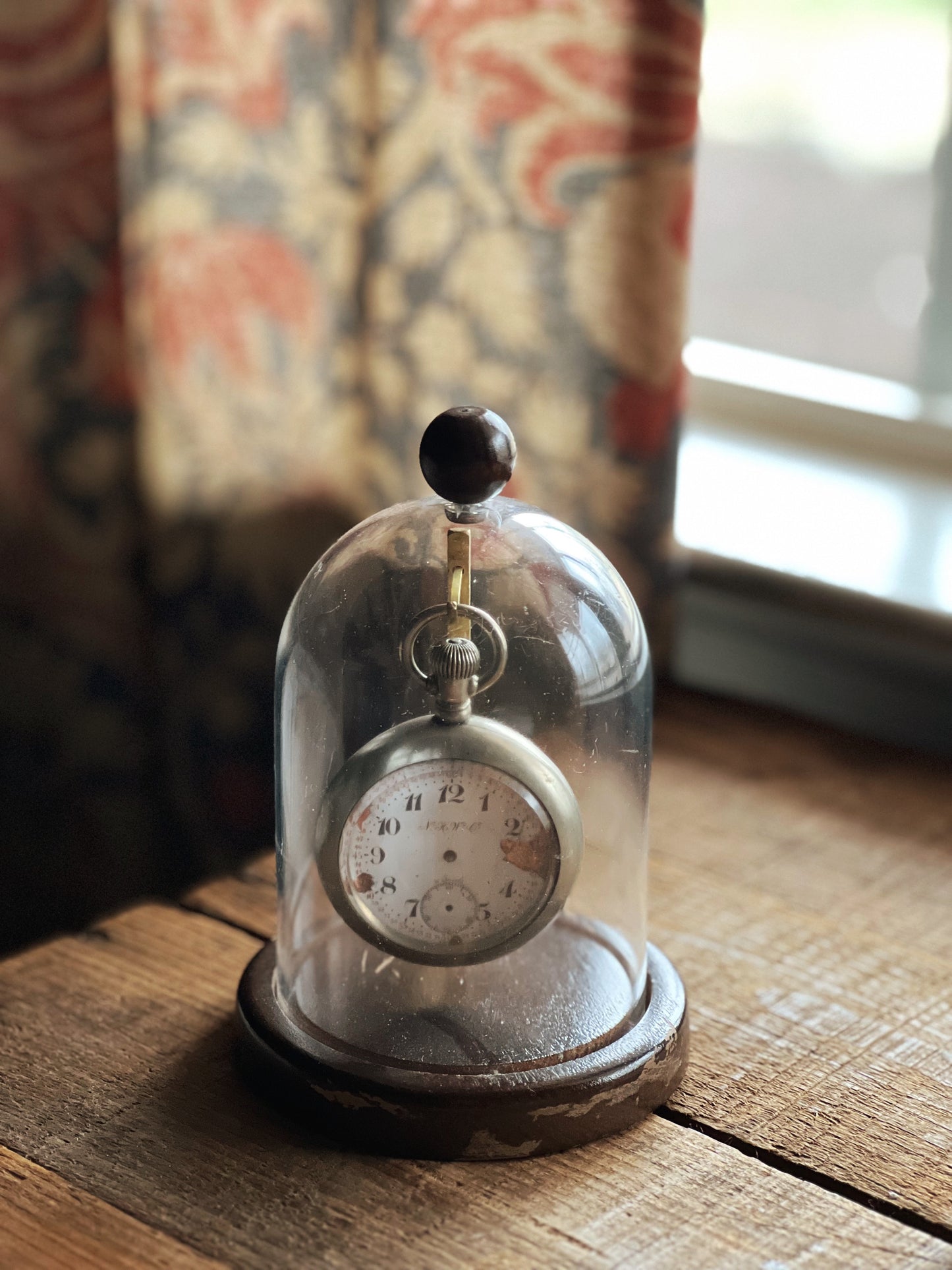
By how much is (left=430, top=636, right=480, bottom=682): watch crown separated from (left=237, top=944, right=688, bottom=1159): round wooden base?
0.54 ft

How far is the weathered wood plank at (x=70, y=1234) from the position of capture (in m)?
0.57

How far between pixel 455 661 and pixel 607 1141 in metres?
0.21

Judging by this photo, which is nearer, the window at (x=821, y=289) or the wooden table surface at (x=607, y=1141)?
the wooden table surface at (x=607, y=1141)

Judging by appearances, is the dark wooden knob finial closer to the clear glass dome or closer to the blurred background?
the clear glass dome

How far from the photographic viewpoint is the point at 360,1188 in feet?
2.02

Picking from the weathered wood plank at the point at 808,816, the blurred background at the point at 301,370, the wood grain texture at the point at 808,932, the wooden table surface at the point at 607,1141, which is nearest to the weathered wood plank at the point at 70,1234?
the wooden table surface at the point at 607,1141

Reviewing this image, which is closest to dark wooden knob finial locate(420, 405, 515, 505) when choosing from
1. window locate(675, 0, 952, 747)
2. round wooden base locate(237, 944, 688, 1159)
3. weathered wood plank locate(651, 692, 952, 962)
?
round wooden base locate(237, 944, 688, 1159)

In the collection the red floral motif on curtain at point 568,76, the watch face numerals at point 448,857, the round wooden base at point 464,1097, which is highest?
the red floral motif on curtain at point 568,76

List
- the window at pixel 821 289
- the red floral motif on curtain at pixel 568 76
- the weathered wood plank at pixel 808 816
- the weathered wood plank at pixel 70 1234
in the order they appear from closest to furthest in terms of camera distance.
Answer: the weathered wood plank at pixel 70 1234, the weathered wood plank at pixel 808 816, the red floral motif on curtain at pixel 568 76, the window at pixel 821 289

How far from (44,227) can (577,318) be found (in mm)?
371

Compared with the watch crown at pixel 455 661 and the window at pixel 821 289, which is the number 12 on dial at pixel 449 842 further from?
the window at pixel 821 289

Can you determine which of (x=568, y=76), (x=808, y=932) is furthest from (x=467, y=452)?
(x=568, y=76)

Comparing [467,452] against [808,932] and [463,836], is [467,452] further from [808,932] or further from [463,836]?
[808,932]

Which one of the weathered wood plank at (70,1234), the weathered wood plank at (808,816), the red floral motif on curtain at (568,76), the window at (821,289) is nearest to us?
the weathered wood plank at (70,1234)
